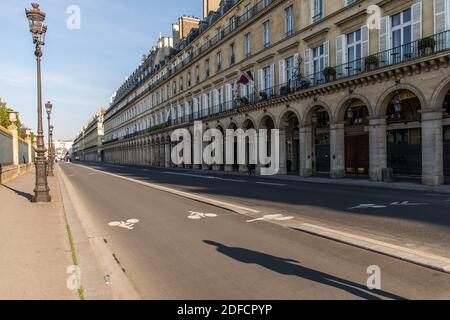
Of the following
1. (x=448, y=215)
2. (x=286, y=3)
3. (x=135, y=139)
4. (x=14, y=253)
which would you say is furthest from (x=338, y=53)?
(x=135, y=139)

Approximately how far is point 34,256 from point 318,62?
86.4ft

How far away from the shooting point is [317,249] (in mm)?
6691

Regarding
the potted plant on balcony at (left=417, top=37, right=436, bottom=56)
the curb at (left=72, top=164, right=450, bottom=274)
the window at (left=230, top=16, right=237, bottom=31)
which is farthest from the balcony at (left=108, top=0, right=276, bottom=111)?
the curb at (left=72, top=164, right=450, bottom=274)

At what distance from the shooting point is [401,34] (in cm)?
2225

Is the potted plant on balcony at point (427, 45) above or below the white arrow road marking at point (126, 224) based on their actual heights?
above

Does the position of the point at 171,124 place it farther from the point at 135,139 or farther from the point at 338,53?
the point at 338,53

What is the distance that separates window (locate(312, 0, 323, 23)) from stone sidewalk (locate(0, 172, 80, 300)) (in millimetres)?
24027

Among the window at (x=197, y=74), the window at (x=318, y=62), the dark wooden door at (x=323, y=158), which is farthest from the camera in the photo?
the window at (x=197, y=74)

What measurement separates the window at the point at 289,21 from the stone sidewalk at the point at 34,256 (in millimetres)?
26064

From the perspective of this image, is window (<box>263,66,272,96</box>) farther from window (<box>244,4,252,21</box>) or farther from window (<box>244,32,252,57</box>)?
window (<box>244,4,252,21</box>)

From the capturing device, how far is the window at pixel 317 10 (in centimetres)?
2858

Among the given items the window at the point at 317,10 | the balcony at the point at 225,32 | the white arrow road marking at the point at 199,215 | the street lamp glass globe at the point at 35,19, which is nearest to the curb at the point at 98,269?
the white arrow road marking at the point at 199,215

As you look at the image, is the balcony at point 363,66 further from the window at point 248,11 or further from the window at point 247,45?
the window at point 248,11

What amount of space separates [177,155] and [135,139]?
98.8 feet
